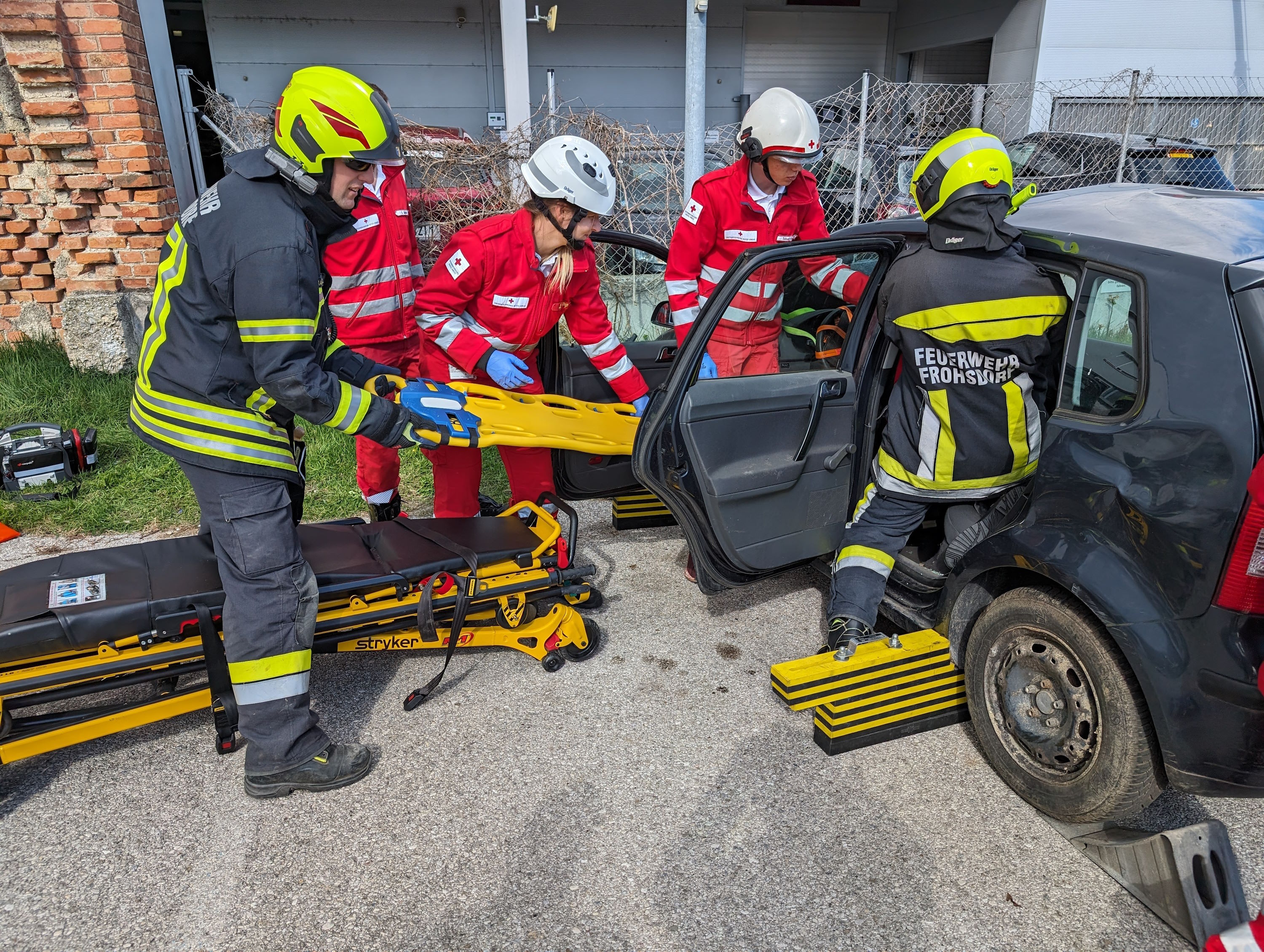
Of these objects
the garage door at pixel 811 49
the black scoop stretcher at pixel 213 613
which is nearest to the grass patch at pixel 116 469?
the black scoop stretcher at pixel 213 613

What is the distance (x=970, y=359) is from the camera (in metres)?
2.64

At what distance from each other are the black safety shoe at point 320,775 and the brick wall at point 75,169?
17.2 ft

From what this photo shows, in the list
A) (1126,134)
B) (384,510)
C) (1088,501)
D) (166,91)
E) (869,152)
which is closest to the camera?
(1088,501)

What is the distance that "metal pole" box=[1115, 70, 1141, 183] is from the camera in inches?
301

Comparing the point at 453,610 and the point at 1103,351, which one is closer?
the point at 1103,351

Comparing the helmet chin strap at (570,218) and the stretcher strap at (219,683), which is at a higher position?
the helmet chin strap at (570,218)

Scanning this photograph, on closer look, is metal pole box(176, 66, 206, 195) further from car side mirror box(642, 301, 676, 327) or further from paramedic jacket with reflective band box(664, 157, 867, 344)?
paramedic jacket with reflective band box(664, 157, 867, 344)

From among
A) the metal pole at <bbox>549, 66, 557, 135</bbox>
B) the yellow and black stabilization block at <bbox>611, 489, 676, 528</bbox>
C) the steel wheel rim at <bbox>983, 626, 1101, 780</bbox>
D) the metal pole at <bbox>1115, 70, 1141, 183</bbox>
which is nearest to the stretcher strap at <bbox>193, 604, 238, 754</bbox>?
the yellow and black stabilization block at <bbox>611, 489, 676, 528</bbox>

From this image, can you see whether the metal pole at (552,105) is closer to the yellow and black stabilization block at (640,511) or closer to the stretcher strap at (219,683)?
the yellow and black stabilization block at (640,511)

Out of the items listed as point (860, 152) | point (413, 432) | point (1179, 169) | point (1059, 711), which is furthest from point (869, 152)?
point (1059, 711)

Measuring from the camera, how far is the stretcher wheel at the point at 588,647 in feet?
10.8

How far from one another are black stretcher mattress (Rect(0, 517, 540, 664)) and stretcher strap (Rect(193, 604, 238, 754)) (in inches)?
2.8

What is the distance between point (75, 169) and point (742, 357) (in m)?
5.80

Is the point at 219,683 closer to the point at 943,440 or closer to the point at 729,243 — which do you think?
the point at 943,440
